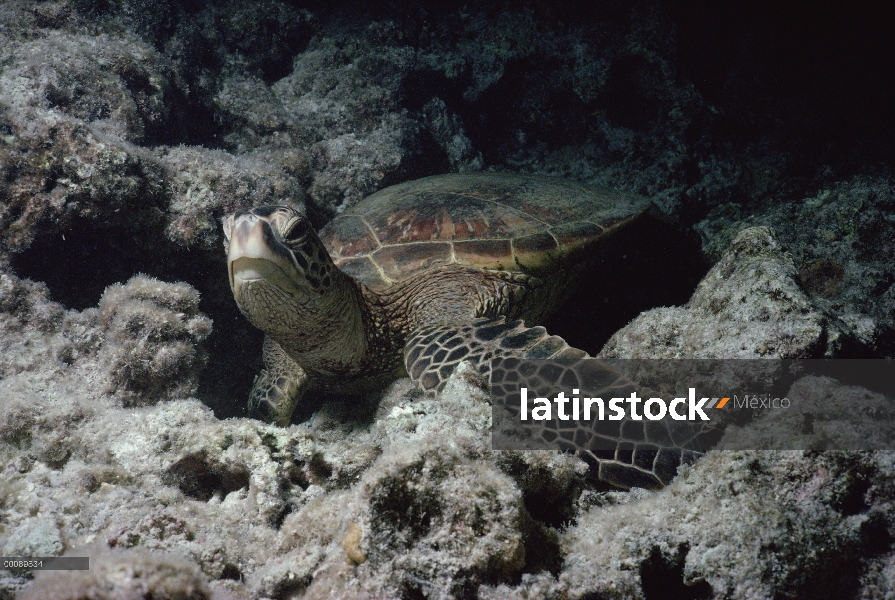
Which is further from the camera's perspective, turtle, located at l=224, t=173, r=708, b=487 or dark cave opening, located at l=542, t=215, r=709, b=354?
dark cave opening, located at l=542, t=215, r=709, b=354

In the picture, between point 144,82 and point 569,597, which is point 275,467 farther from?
point 144,82

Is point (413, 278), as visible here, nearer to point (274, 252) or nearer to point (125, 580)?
point (274, 252)

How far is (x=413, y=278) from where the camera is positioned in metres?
2.92

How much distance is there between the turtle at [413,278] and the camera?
216 centimetres

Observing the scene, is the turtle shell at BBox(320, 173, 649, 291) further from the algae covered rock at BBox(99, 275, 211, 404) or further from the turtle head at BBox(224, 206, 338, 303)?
the algae covered rock at BBox(99, 275, 211, 404)

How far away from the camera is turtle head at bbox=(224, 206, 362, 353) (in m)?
2.04

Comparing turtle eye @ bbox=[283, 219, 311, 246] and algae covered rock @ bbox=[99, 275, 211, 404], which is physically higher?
turtle eye @ bbox=[283, 219, 311, 246]

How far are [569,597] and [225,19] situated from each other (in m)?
6.39

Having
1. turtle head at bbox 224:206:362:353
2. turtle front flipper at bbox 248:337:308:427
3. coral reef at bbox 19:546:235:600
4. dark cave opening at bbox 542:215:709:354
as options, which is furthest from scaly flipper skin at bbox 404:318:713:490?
dark cave opening at bbox 542:215:709:354

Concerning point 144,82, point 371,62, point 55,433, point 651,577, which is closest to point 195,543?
point 55,433

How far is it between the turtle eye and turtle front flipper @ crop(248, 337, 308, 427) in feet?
3.73

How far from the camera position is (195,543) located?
48.0 inches

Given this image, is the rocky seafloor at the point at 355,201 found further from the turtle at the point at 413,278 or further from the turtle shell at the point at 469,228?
the turtle shell at the point at 469,228

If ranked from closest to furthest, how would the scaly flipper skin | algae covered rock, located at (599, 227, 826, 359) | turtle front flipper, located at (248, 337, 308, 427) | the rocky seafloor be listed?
the rocky seafloor < the scaly flipper skin < algae covered rock, located at (599, 227, 826, 359) < turtle front flipper, located at (248, 337, 308, 427)
